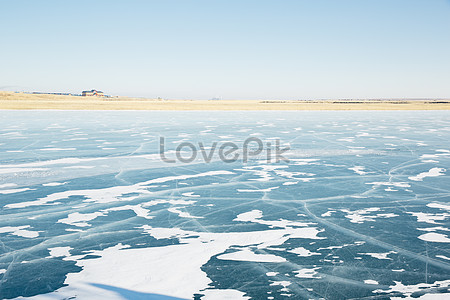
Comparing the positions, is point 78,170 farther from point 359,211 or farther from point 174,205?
point 359,211

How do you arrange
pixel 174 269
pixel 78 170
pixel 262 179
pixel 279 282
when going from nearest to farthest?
1. pixel 279 282
2. pixel 174 269
3. pixel 262 179
4. pixel 78 170

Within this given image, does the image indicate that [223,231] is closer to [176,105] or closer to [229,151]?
[229,151]

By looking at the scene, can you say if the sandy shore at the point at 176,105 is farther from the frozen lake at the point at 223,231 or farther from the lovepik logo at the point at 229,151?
the frozen lake at the point at 223,231

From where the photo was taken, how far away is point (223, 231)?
11.7 ft

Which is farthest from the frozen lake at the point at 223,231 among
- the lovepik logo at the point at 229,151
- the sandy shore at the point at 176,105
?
the sandy shore at the point at 176,105

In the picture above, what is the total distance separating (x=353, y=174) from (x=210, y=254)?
3.87 metres

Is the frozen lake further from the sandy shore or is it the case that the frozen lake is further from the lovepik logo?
the sandy shore

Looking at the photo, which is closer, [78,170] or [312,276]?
[312,276]

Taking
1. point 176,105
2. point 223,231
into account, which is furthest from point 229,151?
point 176,105

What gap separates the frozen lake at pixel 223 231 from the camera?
257cm

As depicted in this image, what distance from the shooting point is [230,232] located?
3.55m

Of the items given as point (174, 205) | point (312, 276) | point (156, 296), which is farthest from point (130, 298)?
point (174, 205)

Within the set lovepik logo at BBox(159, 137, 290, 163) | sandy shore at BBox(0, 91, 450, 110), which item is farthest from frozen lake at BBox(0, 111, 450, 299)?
sandy shore at BBox(0, 91, 450, 110)

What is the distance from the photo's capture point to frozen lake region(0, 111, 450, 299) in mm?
2566
